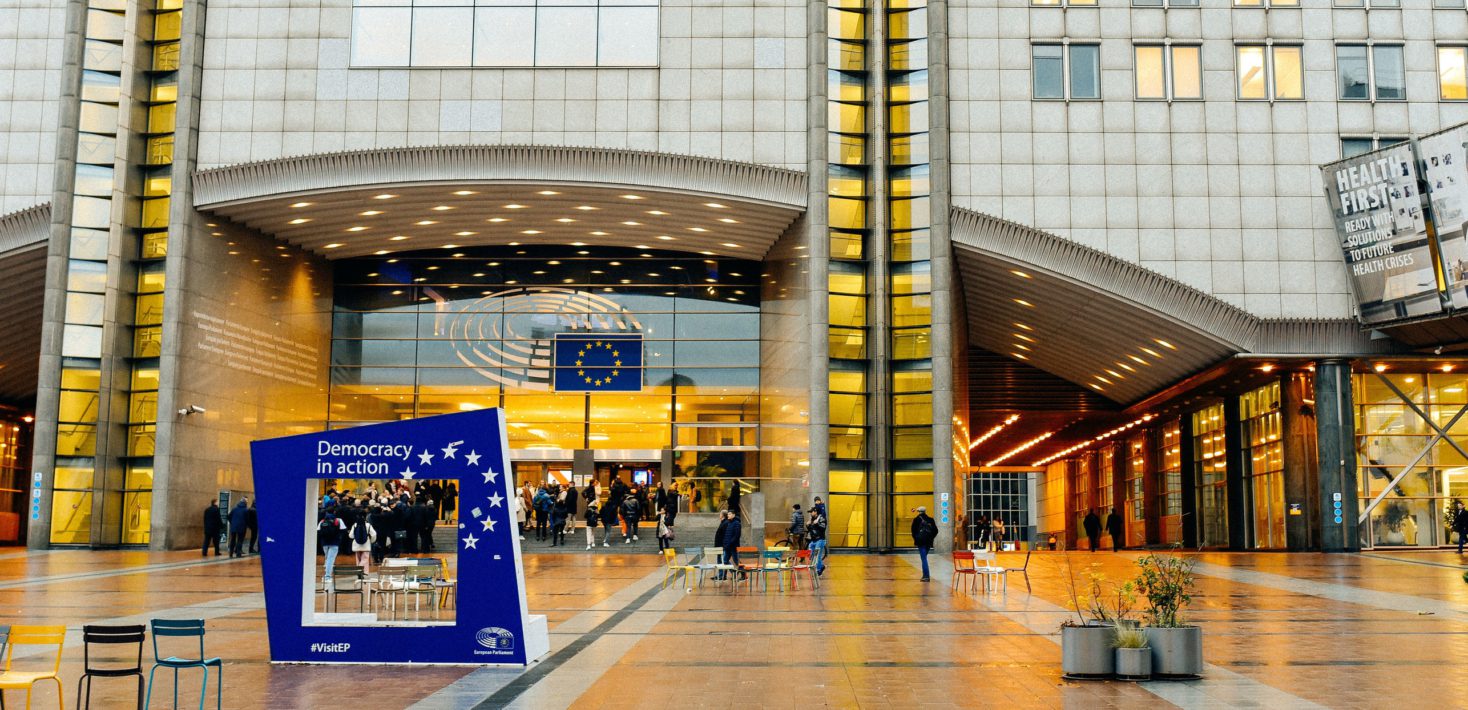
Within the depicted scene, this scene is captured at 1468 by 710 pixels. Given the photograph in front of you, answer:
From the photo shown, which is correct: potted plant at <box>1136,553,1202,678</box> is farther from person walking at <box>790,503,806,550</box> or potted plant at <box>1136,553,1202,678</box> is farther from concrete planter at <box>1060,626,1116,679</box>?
person walking at <box>790,503,806,550</box>

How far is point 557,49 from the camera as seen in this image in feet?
132

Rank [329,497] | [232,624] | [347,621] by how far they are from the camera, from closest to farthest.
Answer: [347,621] → [232,624] → [329,497]

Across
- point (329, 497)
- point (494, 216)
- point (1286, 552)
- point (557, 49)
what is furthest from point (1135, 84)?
point (329, 497)

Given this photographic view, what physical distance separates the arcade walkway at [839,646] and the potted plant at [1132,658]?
1.05 ft

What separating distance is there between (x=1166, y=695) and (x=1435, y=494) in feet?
106

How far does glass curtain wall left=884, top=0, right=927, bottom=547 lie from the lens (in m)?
39.8

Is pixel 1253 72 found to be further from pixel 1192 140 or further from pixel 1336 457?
pixel 1336 457

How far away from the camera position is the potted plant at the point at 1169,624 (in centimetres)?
1269

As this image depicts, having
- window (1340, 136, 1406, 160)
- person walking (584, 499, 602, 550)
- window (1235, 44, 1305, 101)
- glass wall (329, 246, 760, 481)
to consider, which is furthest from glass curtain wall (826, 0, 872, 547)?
window (1340, 136, 1406, 160)

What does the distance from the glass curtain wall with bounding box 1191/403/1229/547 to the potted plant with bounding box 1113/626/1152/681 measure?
34.7 meters

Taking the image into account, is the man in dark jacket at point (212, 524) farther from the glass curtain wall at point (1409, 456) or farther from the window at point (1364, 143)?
the window at point (1364, 143)

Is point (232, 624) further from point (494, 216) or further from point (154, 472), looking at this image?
point (494, 216)

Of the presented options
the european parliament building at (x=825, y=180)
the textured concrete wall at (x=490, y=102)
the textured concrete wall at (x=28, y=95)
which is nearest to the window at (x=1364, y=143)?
the european parliament building at (x=825, y=180)

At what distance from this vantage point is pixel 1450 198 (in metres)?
32.8
